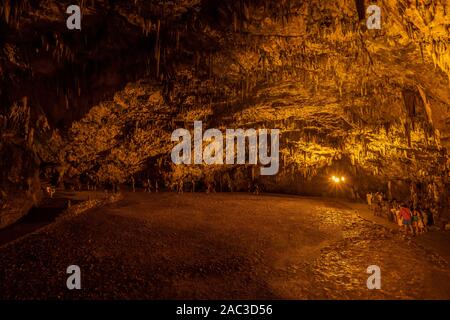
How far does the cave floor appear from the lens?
221 inches

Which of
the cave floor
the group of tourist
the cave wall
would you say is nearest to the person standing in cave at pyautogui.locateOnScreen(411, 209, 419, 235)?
the group of tourist

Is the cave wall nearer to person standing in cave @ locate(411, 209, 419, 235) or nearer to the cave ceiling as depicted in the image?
the cave ceiling

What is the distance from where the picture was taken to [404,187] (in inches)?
577

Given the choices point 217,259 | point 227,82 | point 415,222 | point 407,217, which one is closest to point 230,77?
point 227,82

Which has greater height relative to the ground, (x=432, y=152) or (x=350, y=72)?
(x=350, y=72)

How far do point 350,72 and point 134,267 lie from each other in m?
8.61

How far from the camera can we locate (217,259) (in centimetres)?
702

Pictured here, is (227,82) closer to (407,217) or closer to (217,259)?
(217,259)

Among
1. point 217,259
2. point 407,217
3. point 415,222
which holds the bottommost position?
point 217,259

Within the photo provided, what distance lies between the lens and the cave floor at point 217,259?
560 cm
